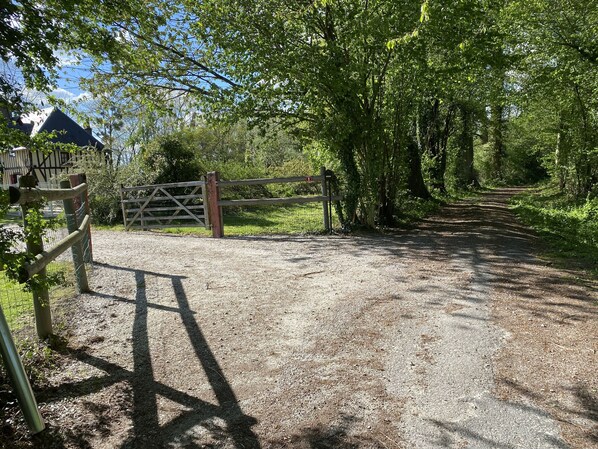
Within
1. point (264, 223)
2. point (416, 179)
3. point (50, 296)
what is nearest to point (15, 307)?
point (50, 296)

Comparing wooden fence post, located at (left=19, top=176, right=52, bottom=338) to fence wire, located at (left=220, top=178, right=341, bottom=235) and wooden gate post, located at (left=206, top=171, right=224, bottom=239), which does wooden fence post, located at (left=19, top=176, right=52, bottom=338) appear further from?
fence wire, located at (left=220, top=178, right=341, bottom=235)

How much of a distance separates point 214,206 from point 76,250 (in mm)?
5812

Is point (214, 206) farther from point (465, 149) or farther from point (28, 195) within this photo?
point (465, 149)

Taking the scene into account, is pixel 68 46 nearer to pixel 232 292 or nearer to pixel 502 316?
pixel 232 292

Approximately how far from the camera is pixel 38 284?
11.0ft

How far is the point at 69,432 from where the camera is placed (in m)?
3.00

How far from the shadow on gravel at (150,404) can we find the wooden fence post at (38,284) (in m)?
0.41

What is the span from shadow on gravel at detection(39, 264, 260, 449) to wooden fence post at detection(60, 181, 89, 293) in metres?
1.96

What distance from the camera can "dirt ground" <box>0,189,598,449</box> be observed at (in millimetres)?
2916

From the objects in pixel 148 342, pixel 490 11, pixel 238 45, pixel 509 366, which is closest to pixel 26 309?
pixel 148 342

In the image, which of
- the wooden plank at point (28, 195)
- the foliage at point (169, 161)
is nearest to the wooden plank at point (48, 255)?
the wooden plank at point (28, 195)

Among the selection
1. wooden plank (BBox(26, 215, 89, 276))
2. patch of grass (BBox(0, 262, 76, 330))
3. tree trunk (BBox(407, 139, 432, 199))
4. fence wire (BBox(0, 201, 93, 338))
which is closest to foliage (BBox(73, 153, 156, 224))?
fence wire (BBox(0, 201, 93, 338))

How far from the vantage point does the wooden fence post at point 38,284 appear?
358cm

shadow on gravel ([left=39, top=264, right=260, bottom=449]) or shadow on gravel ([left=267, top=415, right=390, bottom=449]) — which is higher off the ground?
shadow on gravel ([left=39, top=264, right=260, bottom=449])
